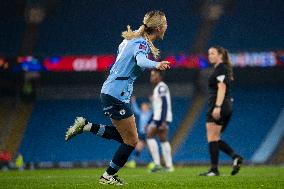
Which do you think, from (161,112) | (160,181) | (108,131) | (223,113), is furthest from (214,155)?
(161,112)

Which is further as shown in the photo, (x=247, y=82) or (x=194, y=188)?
(x=247, y=82)

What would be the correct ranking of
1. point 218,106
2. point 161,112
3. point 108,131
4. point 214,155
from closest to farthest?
point 108,131, point 218,106, point 214,155, point 161,112

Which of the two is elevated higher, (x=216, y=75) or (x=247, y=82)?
(x=247, y=82)

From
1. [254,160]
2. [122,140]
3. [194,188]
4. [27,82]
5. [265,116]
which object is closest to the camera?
[194,188]

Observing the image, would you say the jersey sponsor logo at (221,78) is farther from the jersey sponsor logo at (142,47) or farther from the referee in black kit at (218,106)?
the jersey sponsor logo at (142,47)

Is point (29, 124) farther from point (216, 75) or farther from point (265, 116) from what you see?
point (216, 75)

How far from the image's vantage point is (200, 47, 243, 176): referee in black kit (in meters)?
11.0

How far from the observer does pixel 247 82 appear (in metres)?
24.7

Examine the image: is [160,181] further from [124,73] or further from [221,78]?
[221,78]

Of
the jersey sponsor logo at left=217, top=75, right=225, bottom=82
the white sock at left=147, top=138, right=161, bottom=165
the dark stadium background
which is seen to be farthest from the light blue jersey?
the dark stadium background

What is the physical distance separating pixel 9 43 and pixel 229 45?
333 inches

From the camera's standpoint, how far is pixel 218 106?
1088 cm

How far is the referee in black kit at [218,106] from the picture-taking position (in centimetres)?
1098

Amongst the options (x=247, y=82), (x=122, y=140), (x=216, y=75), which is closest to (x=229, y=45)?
(x=247, y=82)
